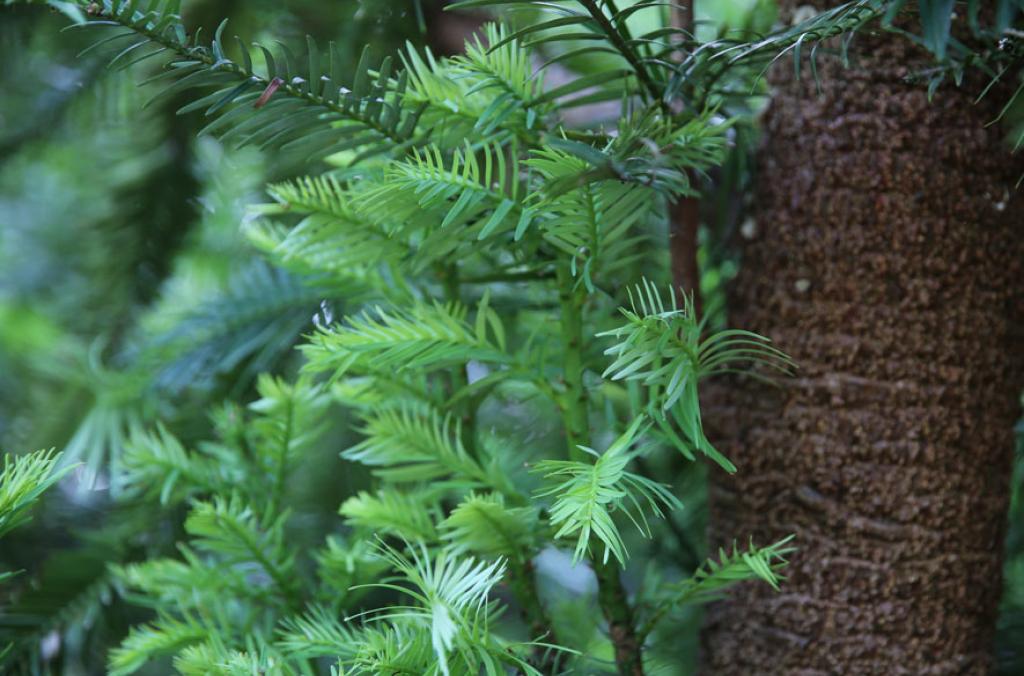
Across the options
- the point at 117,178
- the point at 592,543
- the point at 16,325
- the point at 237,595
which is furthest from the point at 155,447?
the point at 16,325

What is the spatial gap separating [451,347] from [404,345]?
0.03m

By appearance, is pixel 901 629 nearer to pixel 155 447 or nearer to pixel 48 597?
pixel 155 447

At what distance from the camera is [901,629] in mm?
449

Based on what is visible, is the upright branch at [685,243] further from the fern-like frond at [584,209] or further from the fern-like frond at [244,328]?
the fern-like frond at [244,328]

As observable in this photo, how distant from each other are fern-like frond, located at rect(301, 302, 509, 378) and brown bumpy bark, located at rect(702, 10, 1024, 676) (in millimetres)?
186

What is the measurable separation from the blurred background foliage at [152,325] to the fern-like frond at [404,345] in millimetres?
105

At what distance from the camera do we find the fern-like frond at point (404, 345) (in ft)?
1.27

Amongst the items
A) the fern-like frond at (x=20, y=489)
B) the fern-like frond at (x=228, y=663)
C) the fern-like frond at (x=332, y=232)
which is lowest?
the fern-like frond at (x=228, y=663)

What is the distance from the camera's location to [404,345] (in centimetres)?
39

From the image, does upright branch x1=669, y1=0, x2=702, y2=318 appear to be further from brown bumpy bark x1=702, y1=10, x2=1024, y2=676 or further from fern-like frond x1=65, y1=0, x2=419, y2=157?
fern-like frond x1=65, y1=0, x2=419, y2=157

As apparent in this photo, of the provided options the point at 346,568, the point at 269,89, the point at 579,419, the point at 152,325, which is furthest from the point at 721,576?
the point at 152,325

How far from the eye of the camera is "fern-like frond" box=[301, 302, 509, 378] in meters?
0.39

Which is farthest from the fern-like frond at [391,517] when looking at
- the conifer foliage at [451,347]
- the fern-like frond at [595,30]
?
the fern-like frond at [595,30]

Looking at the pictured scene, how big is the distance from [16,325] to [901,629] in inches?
48.0
